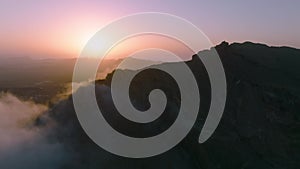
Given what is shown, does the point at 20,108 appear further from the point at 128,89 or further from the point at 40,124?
the point at 128,89

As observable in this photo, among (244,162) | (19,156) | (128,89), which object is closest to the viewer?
(19,156)

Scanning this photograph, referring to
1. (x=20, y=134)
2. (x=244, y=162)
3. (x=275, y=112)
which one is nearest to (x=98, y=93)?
(x=20, y=134)

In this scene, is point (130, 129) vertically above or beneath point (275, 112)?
above

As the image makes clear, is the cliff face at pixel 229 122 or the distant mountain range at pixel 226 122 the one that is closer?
the distant mountain range at pixel 226 122

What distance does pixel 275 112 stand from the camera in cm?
14462

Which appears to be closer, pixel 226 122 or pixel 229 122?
pixel 226 122

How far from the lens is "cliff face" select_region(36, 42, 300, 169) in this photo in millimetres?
53438

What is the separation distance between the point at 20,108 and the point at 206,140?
111ft

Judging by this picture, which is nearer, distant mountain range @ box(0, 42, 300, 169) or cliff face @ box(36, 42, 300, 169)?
distant mountain range @ box(0, 42, 300, 169)

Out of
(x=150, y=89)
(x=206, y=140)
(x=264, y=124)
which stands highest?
(x=150, y=89)

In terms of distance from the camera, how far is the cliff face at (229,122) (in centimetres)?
5344

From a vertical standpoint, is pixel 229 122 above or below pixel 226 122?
below

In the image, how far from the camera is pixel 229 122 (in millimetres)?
124688

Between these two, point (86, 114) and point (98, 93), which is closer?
point (86, 114)
